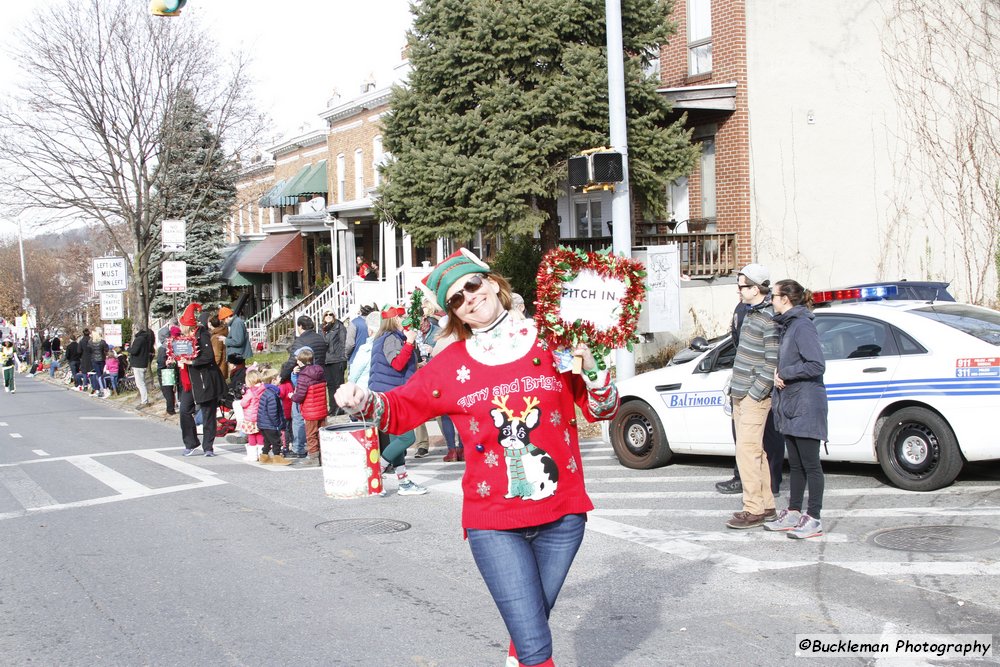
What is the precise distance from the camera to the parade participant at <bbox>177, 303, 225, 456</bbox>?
13031 mm

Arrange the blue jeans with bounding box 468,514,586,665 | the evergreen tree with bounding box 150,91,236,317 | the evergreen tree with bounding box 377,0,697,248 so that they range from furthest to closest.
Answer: the evergreen tree with bounding box 150,91,236,317, the evergreen tree with bounding box 377,0,697,248, the blue jeans with bounding box 468,514,586,665

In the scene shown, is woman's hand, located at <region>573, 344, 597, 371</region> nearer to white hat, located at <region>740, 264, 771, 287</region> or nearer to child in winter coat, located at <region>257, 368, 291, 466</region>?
white hat, located at <region>740, 264, 771, 287</region>

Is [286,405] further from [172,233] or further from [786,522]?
[172,233]

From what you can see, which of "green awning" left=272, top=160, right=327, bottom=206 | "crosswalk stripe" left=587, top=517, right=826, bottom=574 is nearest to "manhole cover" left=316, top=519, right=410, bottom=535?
"crosswalk stripe" left=587, top=517, right=826, bottom=574

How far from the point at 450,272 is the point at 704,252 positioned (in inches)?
631

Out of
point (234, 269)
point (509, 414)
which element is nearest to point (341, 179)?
point (234, 269)

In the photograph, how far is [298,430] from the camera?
12586 millimetres

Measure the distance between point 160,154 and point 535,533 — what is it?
27160mm

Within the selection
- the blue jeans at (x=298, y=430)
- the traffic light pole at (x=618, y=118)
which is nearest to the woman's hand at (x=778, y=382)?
the traffic light pole at (x=618, y=118)

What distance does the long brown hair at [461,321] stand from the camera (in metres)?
3.89

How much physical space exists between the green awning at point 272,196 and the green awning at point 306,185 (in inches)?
5.9

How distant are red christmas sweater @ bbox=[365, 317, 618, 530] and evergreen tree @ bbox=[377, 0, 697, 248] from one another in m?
13.7

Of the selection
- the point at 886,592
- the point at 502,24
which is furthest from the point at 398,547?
the point at 502,24

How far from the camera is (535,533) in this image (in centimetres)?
370
